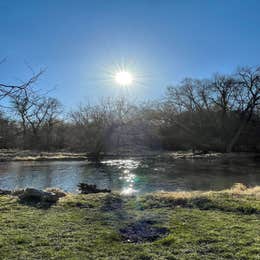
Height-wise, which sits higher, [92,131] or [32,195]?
[92,131]

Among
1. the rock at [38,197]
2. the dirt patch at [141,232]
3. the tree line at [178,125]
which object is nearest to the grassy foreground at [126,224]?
the dirt patch at [141,232]

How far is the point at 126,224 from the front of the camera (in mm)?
5523

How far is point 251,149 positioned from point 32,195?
126 feet

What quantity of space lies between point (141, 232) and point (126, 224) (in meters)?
0.55

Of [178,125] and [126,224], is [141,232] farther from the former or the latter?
[178,125]

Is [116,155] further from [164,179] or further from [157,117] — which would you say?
[164,179]

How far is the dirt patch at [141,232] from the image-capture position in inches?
184

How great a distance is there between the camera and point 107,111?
134ft

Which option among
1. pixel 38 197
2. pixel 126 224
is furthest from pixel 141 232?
pixel 38 197

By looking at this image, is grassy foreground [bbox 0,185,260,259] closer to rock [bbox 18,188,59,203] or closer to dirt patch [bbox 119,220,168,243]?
dirt patch [bbox 119,220,168,243]

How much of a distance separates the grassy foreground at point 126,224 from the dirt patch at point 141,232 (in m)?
0.12

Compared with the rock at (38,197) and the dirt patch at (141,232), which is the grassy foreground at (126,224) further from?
the rock at (38,197)

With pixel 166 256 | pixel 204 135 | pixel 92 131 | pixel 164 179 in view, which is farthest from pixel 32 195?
pixel 204 135

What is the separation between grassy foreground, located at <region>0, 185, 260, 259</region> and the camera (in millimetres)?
4047
